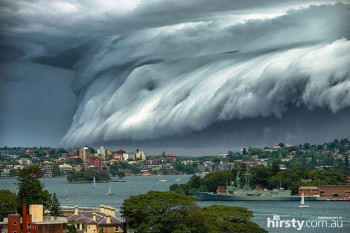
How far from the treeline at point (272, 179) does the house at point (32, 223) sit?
39.4m

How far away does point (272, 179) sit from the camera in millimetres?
61875

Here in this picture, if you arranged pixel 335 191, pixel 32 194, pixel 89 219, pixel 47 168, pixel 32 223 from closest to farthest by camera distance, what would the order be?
pixel 32 223
pixel 89 219
pixel 32 194
pixel 335 191
pixel 47 168

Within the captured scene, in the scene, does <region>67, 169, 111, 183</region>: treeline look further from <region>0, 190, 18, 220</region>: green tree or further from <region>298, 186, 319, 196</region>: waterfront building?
<region>0, 190, 18, 220</region>: green tree

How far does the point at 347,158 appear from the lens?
82.6 metres

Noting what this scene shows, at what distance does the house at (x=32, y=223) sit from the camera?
18.4 metres

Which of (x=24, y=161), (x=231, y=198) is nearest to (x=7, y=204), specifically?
(x=231, y=198)

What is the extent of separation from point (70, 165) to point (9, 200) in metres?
78.2

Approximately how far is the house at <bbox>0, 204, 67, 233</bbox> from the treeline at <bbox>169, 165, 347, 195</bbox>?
39.4 m

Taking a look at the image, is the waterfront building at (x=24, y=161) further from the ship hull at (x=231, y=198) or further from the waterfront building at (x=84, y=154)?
the ship hull at (x=231, y=198)

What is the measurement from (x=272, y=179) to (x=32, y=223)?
44.0m

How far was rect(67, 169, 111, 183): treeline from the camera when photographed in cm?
8700

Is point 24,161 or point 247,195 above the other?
point 24,161

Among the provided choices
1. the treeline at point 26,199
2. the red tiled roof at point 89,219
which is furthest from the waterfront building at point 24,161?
the red tiled roof at point 89,219

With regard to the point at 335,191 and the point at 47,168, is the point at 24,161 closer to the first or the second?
the point at 47,168
